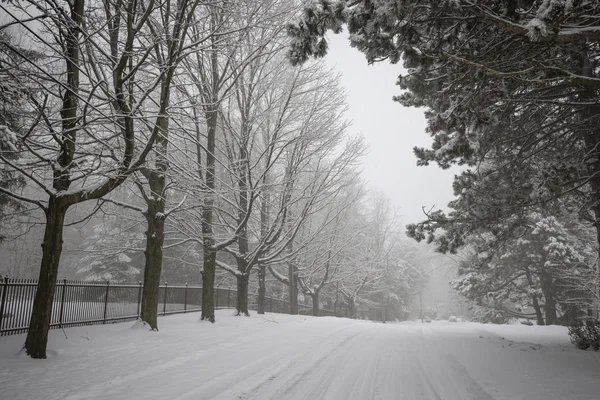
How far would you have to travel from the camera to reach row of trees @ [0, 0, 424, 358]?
19.6 ft

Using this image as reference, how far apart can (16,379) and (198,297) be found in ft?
42.4

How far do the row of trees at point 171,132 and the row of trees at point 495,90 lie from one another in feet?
10.4

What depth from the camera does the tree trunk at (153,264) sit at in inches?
368

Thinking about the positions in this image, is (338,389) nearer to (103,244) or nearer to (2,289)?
(2,289)

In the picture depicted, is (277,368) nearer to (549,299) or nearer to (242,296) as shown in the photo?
(242,296)

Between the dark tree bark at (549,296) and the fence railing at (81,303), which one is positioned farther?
the dark tree bark at (549,296)

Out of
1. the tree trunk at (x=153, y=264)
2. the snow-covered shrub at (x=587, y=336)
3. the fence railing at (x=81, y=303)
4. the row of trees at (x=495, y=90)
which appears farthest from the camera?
the tree trunk at (x=153, y=264)

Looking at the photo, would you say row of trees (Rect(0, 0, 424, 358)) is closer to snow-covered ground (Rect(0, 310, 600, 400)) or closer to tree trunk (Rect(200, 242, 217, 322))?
tree trunk (Rect(200, 242, 217, 322))

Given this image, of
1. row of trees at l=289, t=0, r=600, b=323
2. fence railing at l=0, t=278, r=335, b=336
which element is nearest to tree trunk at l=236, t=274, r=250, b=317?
fence railing at l=0, t=278, r=335, b=336

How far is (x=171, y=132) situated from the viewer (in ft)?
32.4

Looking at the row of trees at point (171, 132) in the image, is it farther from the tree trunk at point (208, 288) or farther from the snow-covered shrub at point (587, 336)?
the snow-covered shrub at point (587, 336)

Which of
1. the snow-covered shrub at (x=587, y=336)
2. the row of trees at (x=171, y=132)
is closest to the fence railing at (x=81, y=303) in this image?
the row of trees at (x=171, y=132)

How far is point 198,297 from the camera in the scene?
17.6m

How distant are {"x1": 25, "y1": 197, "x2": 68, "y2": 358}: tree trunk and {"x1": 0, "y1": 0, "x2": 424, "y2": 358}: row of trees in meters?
0.02
